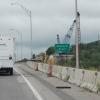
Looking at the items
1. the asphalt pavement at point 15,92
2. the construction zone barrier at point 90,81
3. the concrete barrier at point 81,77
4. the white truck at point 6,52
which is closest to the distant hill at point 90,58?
the white truck at point 6,52

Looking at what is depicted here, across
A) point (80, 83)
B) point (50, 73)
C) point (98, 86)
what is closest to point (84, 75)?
point (80, 83)

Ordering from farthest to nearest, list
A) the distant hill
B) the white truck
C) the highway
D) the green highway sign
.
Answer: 1. the distant hill
2. the green highway sign
3. the white truck
4. the highway

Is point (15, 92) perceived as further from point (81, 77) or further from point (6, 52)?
point (6, 52)

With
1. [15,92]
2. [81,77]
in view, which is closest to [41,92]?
[15,92]

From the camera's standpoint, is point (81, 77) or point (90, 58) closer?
point (81, 77)

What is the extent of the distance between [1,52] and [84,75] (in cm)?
1711

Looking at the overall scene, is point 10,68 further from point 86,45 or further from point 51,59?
point 86,45

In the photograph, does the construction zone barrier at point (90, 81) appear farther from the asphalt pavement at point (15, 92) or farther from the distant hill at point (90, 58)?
the distant hill at point (90, 58)

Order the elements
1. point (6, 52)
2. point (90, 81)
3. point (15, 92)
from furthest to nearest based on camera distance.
Result: point (6, 52) < point (90, 81) < point (15, 92)

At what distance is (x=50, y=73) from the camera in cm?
3856

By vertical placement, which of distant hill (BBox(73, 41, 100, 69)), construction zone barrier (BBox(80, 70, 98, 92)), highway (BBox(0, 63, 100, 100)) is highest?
distant hill (BBox(73, 41, 100, 69))

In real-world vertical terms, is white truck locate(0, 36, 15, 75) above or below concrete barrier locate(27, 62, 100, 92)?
above

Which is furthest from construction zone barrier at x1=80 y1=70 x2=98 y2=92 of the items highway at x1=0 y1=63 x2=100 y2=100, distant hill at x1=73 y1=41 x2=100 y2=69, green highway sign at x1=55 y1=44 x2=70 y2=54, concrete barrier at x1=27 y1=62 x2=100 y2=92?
distant hill at x1=73 y1=41 x2=100 y2=69

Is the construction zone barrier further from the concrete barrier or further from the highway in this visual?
the highway
